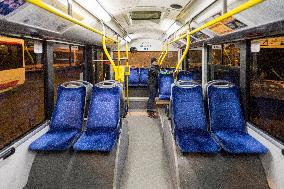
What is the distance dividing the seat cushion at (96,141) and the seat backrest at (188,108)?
1209mm

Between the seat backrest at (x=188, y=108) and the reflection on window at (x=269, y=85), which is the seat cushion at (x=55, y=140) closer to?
the seat backrest at (x=188, y=108)

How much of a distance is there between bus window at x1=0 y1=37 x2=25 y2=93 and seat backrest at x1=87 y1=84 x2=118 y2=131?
7.42 metres

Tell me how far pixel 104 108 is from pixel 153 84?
4152 millimetres

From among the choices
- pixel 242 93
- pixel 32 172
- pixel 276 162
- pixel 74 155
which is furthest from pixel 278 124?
pixel 32 172

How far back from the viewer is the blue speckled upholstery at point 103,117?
4668mm

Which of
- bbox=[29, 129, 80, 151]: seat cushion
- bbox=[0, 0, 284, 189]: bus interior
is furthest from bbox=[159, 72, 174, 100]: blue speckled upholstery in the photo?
bbox=[29, 129, 80, 151]: seat cushion

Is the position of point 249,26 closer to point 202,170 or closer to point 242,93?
point 242,93

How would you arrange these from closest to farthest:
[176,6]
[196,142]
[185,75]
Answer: [196,142]
[176,6]
[185,75]

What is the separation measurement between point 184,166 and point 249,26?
91.1 inches

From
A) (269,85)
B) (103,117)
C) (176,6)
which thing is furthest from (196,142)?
(269,85)

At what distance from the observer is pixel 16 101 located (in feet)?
35.1

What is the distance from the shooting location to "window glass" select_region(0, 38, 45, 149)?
6.92 m

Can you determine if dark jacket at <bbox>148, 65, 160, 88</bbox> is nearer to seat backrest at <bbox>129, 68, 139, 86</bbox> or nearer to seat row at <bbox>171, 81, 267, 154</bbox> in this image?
seat backrest at <bbox>129, 68, 139, 86</bbox>

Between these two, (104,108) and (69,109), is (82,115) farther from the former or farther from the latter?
(104,108)
